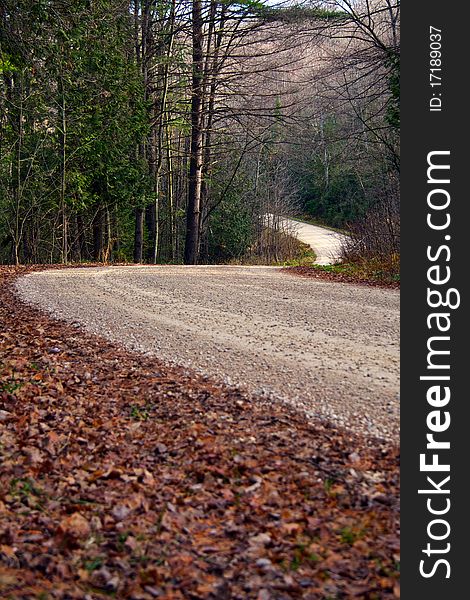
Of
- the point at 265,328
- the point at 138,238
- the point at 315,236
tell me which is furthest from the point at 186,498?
the point at 315,236

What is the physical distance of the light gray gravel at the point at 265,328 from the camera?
13.8 feet

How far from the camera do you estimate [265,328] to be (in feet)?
20.1

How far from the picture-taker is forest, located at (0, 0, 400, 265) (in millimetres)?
12859

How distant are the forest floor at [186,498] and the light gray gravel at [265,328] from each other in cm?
30

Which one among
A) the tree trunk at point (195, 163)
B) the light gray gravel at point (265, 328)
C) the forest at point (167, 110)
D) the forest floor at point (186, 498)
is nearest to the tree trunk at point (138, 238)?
the forest at point (167, 110)

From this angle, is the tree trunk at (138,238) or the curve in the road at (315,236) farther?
the curve in the road at (315,236)

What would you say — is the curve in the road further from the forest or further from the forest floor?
the forest floor

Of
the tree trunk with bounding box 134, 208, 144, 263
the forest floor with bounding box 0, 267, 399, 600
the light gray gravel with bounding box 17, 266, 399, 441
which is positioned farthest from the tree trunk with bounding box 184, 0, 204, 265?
the forest floor with bounding box 0, 267, 399, 600

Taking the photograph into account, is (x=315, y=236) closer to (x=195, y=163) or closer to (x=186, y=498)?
(x=195, y=163)

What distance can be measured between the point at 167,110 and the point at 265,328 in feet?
40.6

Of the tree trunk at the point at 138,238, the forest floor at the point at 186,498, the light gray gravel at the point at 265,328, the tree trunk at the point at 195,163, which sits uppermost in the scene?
the tree trunk at the point at 195,163

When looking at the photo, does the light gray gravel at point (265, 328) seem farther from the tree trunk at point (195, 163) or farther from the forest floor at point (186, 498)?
the tree trunk at point (195, 163)

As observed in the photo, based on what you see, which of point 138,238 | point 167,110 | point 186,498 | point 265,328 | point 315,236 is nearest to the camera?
point 186,498

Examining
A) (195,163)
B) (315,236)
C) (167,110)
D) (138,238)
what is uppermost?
(167,110)
